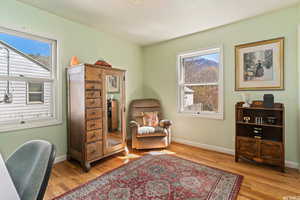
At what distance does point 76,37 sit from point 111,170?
246cm

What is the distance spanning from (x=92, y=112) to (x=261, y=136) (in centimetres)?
282

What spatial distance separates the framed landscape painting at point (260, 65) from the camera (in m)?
2.48

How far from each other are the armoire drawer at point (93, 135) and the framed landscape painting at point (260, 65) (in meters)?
2.64

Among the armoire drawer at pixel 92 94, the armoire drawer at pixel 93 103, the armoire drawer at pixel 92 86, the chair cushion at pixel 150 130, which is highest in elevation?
the armoire drawer at pixel 92 86

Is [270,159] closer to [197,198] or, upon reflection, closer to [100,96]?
[197,198]

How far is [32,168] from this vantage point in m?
0.87

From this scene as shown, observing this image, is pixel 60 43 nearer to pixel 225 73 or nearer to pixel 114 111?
pixel 114 111

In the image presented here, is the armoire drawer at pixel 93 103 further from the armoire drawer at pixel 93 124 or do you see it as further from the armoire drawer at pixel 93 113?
the armoire drawer at pixel 93 124

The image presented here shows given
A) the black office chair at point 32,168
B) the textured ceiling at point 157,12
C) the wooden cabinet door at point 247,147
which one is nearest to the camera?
the black office chair at point 32,168

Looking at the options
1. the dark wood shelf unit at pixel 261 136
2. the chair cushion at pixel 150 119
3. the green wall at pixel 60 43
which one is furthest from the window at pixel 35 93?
the dark wood shelf unit at pixel 261 136

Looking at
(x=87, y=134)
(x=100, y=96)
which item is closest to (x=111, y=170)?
(x=87, y=134)

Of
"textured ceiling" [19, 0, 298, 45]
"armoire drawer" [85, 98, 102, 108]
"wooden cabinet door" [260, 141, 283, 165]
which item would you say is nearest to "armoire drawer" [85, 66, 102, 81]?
"armoire drawer" [85, 98, 102, 108]

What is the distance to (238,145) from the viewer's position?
2.61 metres

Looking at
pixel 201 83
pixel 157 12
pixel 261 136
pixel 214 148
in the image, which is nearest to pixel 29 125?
pixel 157 12
